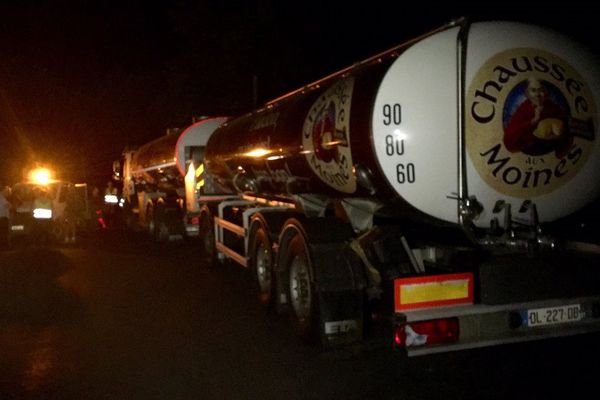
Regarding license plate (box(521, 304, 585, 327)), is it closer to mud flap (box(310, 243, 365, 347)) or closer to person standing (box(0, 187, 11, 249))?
mud flap (box(310, 243, 365, 347))

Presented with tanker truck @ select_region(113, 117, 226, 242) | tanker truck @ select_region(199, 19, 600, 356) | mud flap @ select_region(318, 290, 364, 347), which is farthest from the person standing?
tanker truck @ select_region(199, 19, 600, 356)

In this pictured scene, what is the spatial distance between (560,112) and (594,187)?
791mm

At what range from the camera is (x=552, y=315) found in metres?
5.69

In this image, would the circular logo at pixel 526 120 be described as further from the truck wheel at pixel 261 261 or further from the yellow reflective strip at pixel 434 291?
the truck wheel at pixel 261 261

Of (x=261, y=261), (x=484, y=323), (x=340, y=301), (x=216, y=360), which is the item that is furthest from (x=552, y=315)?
(x=261, y=261)

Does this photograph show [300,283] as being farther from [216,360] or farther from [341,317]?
[216,360]

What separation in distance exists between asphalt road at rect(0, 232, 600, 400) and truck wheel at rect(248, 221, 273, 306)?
0.91 feet

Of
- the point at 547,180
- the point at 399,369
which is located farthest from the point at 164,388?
the point at 547,180

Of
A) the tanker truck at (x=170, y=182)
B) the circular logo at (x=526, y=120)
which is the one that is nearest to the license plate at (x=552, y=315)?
the circular logo at (x=526, y=120)

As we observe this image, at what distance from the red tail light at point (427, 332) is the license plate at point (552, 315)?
1.91 feet

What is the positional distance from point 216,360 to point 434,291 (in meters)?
2.44

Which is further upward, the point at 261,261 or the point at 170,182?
the point at 170,182

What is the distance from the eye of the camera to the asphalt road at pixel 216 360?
19.9ft

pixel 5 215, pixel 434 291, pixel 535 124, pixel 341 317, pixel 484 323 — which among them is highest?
pixel 535 124
